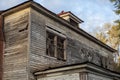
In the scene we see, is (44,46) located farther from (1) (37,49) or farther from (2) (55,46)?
(2) (55,46)

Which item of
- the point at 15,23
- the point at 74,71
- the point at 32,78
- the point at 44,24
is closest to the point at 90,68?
the point at 74,71

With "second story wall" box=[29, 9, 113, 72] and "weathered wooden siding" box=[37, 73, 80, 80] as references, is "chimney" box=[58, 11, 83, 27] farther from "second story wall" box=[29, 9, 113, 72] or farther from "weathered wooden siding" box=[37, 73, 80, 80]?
"weathered wooden siding" box=[37, 73, 80, 80]

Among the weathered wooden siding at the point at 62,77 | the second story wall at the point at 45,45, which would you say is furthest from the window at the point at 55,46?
the weathered wooden siding at the point at 62,77

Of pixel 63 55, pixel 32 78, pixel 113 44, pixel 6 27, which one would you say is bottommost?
pixel 32 78

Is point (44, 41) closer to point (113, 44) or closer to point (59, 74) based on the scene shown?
point (59, 74)

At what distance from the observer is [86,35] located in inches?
939

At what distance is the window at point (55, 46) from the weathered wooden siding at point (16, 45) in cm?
217

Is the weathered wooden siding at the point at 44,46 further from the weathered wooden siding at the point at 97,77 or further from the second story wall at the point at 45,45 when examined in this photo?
the weathered wooden siding at the point at 97,77

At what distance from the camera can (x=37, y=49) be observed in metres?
17.4

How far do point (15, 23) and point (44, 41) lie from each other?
A: 96.3 inches

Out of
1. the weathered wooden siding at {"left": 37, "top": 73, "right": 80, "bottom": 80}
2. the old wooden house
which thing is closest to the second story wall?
the old wooden house

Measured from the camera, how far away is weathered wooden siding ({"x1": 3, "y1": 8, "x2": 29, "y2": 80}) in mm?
16875

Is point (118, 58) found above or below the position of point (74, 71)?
above

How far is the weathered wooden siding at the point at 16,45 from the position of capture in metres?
16.9
